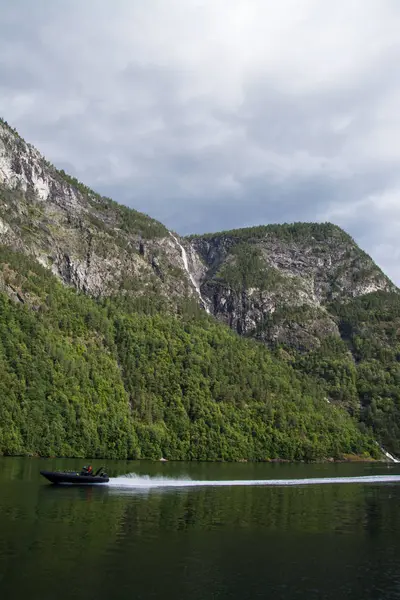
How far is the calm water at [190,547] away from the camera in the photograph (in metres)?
33.5

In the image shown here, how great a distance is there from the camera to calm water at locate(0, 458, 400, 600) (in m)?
33.5

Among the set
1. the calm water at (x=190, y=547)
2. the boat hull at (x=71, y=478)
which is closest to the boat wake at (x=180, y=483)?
the boat hull at (x=71, y=478)

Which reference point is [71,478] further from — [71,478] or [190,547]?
[190,547]

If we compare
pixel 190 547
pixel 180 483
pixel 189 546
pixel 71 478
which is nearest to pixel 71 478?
pixel 71 478

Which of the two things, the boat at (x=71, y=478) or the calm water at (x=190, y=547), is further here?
the boat at (x=71, y=478)

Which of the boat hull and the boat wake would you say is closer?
the boat hull

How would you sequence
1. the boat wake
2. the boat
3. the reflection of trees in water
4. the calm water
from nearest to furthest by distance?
the calm water < the reflection of trees in water < the boat < the boat wake

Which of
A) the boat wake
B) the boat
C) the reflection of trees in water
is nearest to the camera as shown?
the reflection of trees in water

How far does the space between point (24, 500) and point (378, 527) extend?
39080 mm

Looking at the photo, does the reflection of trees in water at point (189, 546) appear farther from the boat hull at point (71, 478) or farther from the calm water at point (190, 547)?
the boat hull at point (71, 478)

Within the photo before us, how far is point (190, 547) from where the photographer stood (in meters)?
43.9

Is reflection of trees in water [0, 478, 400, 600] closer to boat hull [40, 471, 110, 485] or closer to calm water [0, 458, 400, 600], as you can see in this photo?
calm water [0, 458, 400, 600]

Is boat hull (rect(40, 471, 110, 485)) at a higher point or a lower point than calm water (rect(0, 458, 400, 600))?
higher

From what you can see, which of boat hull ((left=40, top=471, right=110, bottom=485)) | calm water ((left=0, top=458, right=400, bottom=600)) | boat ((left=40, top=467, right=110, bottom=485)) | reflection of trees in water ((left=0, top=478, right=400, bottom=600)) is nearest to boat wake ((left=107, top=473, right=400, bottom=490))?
boat ((left=40, top=467, right=110, bottom=485))
